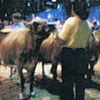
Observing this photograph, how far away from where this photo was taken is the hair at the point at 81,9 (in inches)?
100

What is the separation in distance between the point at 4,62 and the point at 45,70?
1.23 feet

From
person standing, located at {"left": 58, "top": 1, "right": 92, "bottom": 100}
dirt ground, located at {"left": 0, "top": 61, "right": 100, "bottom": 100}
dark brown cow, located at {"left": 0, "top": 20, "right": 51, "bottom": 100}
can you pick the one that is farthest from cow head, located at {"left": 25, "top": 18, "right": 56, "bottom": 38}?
dirt ground, located at {"left": 0, "top": 61, "right": 100, "bottom": 100}

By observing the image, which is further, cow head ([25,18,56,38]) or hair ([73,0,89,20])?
cow head ([25,18,56,38])

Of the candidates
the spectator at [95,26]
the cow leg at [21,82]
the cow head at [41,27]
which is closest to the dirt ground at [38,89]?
the cow leg at [21,82]

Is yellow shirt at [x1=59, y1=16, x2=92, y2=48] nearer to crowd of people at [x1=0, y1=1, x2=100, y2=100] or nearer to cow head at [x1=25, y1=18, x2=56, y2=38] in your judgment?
crowd of people at [x1=0, y1=1, x2=100, y2=100]

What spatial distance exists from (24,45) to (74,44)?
49 centimetres

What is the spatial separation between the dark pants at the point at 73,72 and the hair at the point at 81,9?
0.27 m

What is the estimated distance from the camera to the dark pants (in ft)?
8.44

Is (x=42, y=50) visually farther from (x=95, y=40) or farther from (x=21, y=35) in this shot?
(x=95, y=40)

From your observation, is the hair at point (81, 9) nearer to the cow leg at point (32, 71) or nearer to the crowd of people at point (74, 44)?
the crowd of people at point (74, 44)

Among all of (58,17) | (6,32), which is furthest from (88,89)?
(6,32)

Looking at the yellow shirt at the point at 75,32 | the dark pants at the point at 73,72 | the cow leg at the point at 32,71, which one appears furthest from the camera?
the cow leg at the point at 32,71

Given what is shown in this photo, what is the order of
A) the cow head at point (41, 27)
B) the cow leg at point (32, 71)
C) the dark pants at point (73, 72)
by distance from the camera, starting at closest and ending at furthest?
the dark pants at point (73, 72) < the cow head at point (41, 27) < the cow leg at point (32, 71)

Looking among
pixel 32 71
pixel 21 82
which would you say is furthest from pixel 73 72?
pixel 21 82
